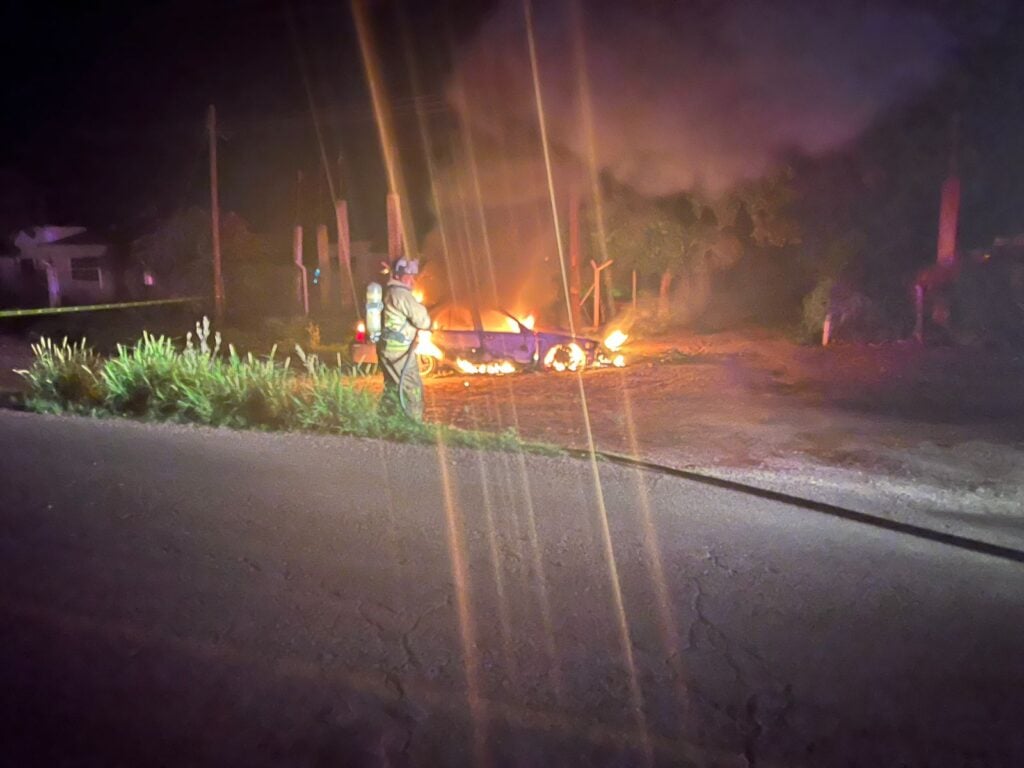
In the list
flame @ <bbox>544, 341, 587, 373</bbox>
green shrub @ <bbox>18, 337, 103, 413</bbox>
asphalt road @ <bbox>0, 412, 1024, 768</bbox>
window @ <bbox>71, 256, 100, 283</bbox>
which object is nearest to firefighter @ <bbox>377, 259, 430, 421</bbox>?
asphalt road @ <bbox>0, 412, 1024, 768</bbox>

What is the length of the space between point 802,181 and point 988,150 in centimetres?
404

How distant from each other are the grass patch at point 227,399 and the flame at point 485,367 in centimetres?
531

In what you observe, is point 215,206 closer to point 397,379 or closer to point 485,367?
point 485,367

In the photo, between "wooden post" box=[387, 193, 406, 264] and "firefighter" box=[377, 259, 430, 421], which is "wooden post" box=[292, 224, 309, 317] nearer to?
"wooden post" box=[387, 193, 406, 264]

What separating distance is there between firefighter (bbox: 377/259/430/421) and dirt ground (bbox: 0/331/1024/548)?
1.32 metres

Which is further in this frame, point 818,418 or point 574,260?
point 574,260

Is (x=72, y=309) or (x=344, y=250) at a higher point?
(x=344, y=250)

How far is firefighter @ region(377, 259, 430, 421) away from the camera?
29.7 feet

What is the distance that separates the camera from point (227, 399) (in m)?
9.16

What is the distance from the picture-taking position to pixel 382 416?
8969mm

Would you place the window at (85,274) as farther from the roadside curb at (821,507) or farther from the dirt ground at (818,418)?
the roadside curb at (821,507)

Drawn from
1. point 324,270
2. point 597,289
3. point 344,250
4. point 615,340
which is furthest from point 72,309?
point 615,340

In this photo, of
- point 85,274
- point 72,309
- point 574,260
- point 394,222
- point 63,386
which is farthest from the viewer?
point 85,274

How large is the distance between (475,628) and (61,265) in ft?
117
